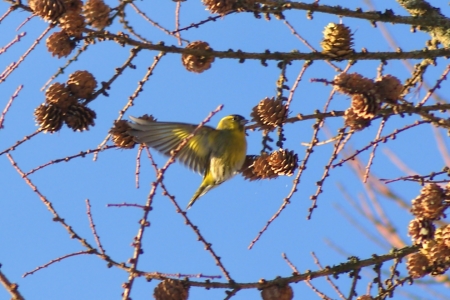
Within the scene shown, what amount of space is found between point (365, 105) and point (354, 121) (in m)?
0.13

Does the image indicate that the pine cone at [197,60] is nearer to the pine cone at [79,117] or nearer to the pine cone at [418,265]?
the pine cone at [79,117]

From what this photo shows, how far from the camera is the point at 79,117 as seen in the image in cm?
302

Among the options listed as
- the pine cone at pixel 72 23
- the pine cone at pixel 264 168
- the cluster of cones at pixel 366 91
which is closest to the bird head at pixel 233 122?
the pine cone at pixel 264 168

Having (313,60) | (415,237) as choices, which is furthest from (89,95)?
(415,237)

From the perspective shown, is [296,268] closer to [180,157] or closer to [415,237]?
[415,237]

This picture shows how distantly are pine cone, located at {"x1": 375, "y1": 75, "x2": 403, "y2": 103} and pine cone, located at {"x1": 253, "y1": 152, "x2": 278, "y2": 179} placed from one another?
3.11 feet

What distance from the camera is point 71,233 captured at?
251 cm

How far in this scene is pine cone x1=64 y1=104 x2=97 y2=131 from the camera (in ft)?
9.81

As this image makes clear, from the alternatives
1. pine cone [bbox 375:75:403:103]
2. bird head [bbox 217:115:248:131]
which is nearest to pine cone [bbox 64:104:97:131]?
pine cone [bbox 375:75:403:103]

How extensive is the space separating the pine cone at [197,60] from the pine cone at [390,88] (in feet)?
2.77

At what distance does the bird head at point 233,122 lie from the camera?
4.65 metres

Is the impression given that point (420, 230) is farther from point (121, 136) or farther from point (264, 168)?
point (121, 136)

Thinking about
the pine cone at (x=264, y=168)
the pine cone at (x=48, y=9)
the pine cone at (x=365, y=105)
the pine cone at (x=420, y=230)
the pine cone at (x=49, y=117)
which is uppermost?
the pine cone at (x=48, y=9)

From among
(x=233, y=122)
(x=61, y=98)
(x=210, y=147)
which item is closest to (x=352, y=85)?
(x=61, y=98)
